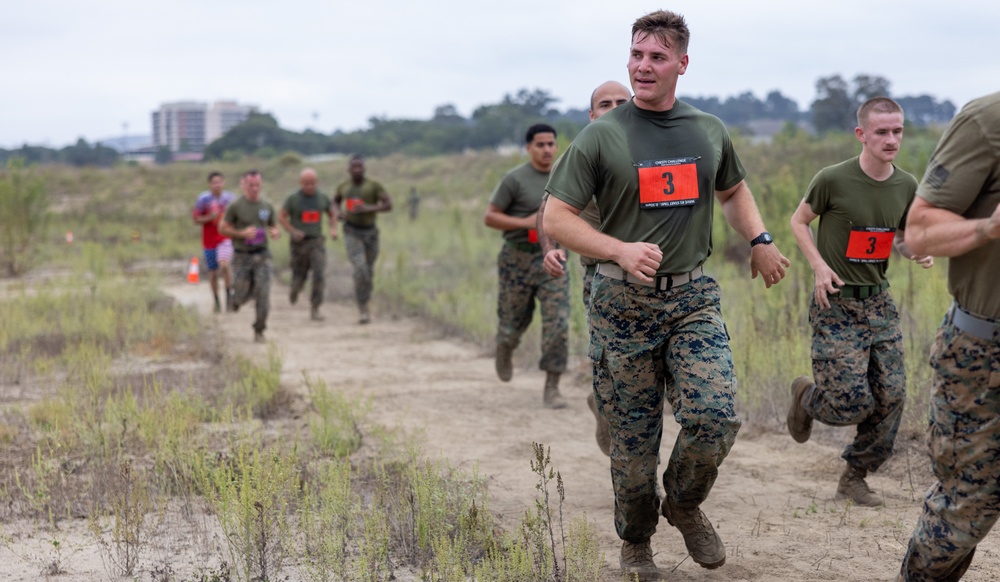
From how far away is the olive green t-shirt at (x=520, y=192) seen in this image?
27.7 ft

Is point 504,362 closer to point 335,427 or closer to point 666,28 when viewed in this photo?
point 335,427

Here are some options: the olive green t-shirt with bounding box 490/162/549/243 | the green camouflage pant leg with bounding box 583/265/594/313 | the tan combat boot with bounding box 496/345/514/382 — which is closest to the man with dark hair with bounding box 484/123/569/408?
the olive green t-shirt with bounding box 490/162/549/243

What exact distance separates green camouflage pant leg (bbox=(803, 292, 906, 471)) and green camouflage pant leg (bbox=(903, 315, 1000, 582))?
6.35 feet

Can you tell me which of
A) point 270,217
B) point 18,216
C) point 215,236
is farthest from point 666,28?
point 18,216

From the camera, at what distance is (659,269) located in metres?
4.26

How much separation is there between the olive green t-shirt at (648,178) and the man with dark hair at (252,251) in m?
8.88

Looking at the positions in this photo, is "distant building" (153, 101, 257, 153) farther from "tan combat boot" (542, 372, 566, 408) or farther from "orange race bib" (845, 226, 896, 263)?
"orange race bib" (845, 226, 896, 263)

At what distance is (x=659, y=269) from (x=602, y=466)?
9.50 feet

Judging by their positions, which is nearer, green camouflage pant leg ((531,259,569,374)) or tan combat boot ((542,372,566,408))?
green camouflage pant leg ((531,259,569,374))

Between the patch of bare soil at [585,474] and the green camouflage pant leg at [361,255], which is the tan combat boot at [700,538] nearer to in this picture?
the patch of bare soil at [585,474]

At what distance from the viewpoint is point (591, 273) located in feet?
20.8

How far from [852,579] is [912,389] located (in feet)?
9.15

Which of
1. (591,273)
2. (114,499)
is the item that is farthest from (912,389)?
(114,499)

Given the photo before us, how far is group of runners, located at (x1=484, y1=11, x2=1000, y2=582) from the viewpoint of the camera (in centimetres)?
327
